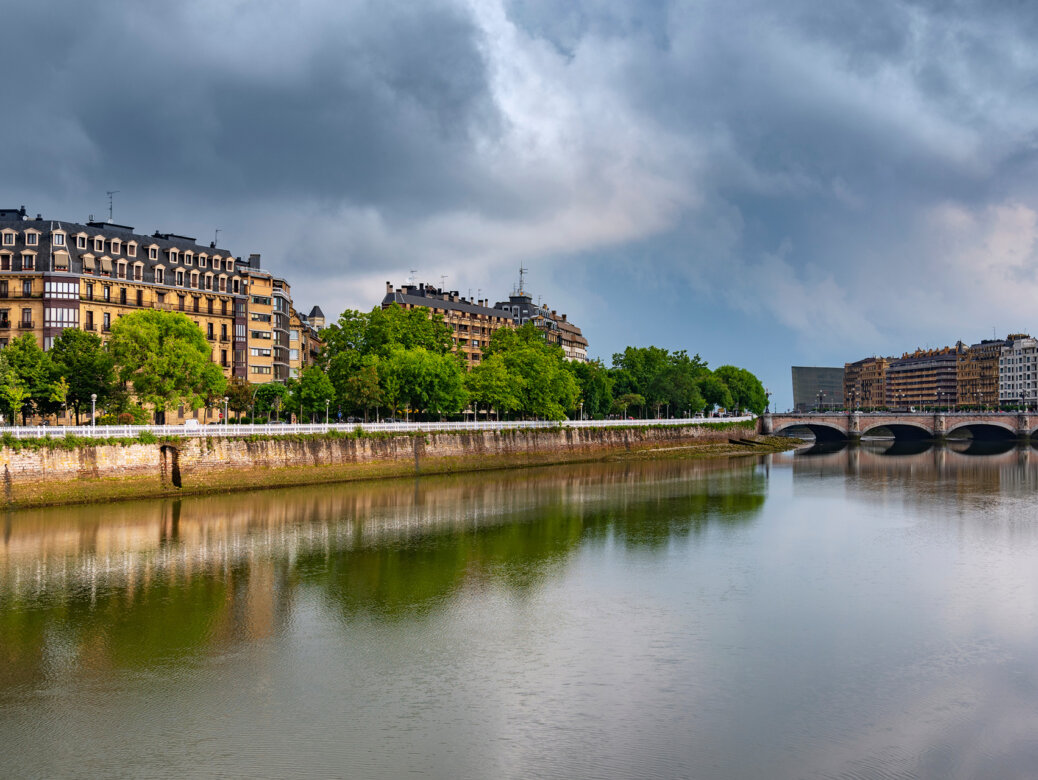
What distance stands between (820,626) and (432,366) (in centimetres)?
6661

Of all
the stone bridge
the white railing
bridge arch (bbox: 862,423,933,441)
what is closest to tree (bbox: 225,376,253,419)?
the white railing

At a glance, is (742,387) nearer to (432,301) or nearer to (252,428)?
(432,301)

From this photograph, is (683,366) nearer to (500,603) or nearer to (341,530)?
(341,530)

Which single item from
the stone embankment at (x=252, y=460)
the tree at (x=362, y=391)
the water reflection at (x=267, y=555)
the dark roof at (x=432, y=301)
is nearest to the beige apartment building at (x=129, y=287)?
the tree at (x=362, y=391)

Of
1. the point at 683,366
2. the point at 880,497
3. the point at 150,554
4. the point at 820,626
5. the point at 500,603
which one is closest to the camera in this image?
the point at 820,626

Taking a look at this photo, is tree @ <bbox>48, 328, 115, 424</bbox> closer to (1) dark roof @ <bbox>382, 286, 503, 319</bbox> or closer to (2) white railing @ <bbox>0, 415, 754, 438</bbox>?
(2) white railing @ <bbox>0, 415, 754, 438</bbox>

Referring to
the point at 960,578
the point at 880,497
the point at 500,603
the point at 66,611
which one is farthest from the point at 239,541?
the point at 880,497

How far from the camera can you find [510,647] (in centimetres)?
2802

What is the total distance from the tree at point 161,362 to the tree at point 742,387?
128m

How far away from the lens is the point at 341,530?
49.9 meters

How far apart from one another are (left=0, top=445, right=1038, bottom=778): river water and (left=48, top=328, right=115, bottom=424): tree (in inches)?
740

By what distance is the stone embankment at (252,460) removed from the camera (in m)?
55.4

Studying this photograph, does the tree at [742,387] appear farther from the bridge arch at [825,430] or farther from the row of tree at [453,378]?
the row of tree at [453,378]

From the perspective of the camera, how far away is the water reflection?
2945 centimetres
